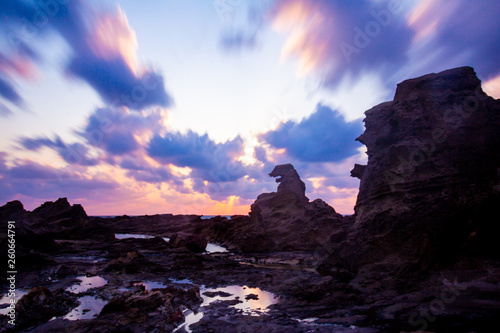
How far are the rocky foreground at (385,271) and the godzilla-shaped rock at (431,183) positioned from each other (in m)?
0.05

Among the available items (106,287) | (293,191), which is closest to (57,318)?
(106,287)

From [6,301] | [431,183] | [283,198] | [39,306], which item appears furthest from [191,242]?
[431,183]

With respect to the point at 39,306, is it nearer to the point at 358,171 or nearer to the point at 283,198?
the point at 358,171

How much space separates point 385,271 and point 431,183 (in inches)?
186

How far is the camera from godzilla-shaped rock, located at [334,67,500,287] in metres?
10.8

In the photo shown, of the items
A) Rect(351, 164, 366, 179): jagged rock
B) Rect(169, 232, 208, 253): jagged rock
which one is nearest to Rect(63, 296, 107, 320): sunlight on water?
Rect(351, 164, 366, 179): jagged rock

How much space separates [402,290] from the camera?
10625 millimetres

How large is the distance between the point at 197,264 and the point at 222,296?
945 centimetres

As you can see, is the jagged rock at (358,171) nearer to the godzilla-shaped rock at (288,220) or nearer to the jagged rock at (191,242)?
the godzilla-shaped rock at (288,220)

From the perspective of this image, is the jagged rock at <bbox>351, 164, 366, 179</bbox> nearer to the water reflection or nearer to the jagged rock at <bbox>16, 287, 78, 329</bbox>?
the jagged rock at <bbox>16, 287, 78, 329</bbox>

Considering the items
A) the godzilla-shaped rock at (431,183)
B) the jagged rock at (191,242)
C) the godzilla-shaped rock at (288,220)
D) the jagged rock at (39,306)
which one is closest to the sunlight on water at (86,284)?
the jagged rock at (39,306)

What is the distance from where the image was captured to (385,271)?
11.8 m

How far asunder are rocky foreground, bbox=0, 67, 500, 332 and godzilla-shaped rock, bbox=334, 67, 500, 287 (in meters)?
0.05

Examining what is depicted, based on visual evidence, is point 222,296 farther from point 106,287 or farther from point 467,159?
point 467,159
